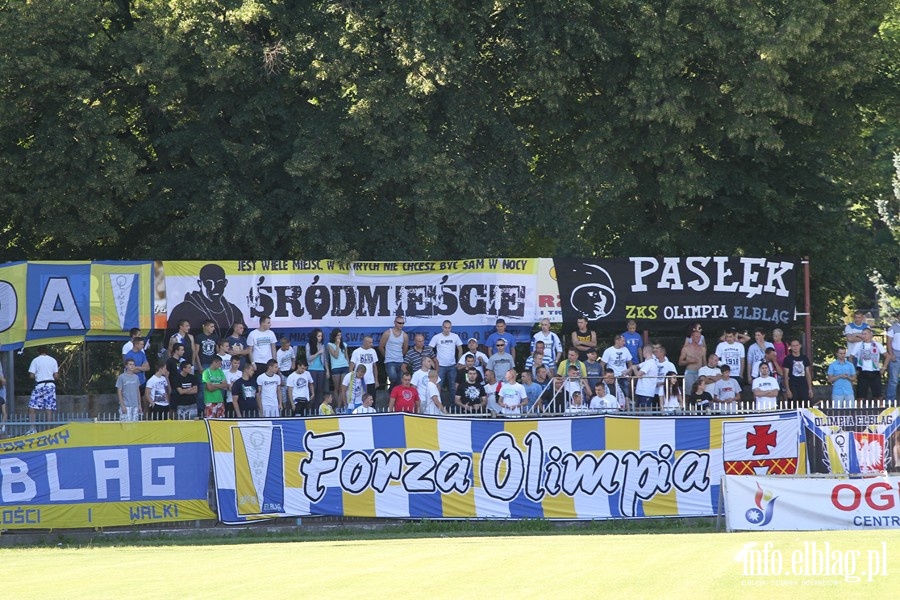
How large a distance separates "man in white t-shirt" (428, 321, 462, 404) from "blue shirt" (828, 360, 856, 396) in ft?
23.8

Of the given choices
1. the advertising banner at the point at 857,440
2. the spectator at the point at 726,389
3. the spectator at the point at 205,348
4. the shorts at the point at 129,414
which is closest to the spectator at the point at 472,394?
the spectator at the point at 726,389

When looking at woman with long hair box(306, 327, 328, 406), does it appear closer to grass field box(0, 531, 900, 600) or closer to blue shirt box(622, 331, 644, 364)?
grass field box(0, 531, 900, 600)

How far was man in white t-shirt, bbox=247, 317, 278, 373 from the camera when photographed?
72.4ft

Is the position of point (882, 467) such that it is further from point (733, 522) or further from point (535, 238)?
point (535, 238)

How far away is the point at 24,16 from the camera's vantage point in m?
24.0

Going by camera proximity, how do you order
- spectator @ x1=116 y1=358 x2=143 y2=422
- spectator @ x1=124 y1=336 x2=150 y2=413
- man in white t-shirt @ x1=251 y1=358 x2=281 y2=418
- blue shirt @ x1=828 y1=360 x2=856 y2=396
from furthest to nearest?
blue shirt @ x1=828 y1=360 x2=856 y2=396 < spectator @ x1=124 y1=336 x2=150 y2=413 < man in white t-shirt @ x1=251 y1=358 x2=281 y2=418 < spectator @ x1=116 y1=358 x2=143 y2=422

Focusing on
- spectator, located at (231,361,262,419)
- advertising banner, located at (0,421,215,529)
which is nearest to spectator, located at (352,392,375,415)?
spectator, located at (231,361,262,419)

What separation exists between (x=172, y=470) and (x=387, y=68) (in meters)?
10.6

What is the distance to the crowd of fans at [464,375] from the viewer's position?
20969mm

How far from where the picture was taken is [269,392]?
21.0m

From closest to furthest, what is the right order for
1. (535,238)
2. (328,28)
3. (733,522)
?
(733,522), (328,28), (535,238)

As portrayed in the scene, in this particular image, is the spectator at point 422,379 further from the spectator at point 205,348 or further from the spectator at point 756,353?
the spectator at point 756,353

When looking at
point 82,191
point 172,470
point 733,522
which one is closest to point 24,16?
point 82,191

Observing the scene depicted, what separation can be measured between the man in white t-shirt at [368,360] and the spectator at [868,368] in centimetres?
952
